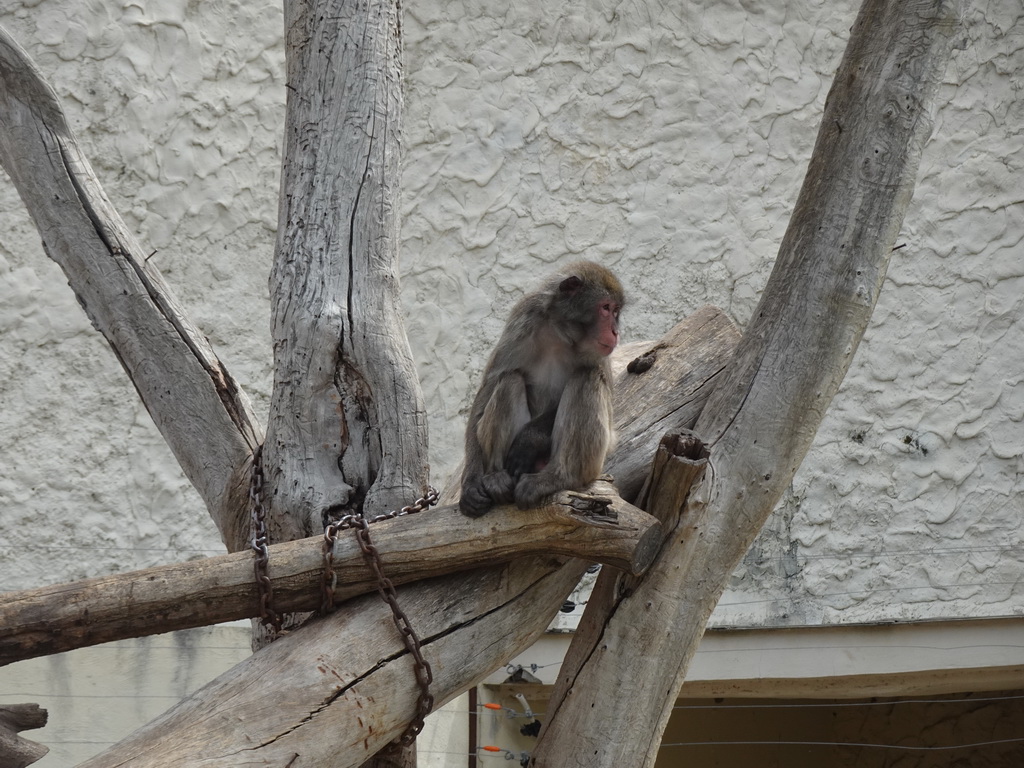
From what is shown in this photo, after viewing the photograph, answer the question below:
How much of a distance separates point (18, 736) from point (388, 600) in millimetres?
969

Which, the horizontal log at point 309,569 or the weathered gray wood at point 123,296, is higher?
the weathered gray wood at point 123,296

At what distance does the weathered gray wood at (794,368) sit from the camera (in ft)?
9.79

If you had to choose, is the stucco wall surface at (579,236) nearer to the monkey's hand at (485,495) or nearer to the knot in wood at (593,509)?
the monkey's hand at (485,495)

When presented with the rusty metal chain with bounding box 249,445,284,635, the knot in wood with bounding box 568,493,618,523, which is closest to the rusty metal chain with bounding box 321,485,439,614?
the rusty metal chain with bounding box 249,445,284,635

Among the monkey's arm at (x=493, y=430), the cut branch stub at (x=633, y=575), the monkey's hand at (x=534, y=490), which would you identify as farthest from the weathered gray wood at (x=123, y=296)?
the cut branch stub at (x=633, y=575)

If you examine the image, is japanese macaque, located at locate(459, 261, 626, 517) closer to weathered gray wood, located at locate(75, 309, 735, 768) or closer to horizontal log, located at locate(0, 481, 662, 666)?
horizontal log, located at locate(0, 481, 662, 666)

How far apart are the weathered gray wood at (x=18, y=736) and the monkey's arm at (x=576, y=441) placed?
4.56ft

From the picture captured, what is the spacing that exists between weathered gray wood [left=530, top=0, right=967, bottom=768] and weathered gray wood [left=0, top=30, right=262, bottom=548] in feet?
4.29

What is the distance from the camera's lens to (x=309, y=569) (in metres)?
2.85

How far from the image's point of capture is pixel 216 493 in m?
3.48

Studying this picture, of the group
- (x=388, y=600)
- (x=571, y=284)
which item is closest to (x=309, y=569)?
(x=388, y=600)

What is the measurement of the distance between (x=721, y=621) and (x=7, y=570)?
12.8 ft

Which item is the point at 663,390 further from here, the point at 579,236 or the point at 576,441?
the point at 579,236

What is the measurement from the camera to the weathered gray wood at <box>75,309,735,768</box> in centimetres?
249
